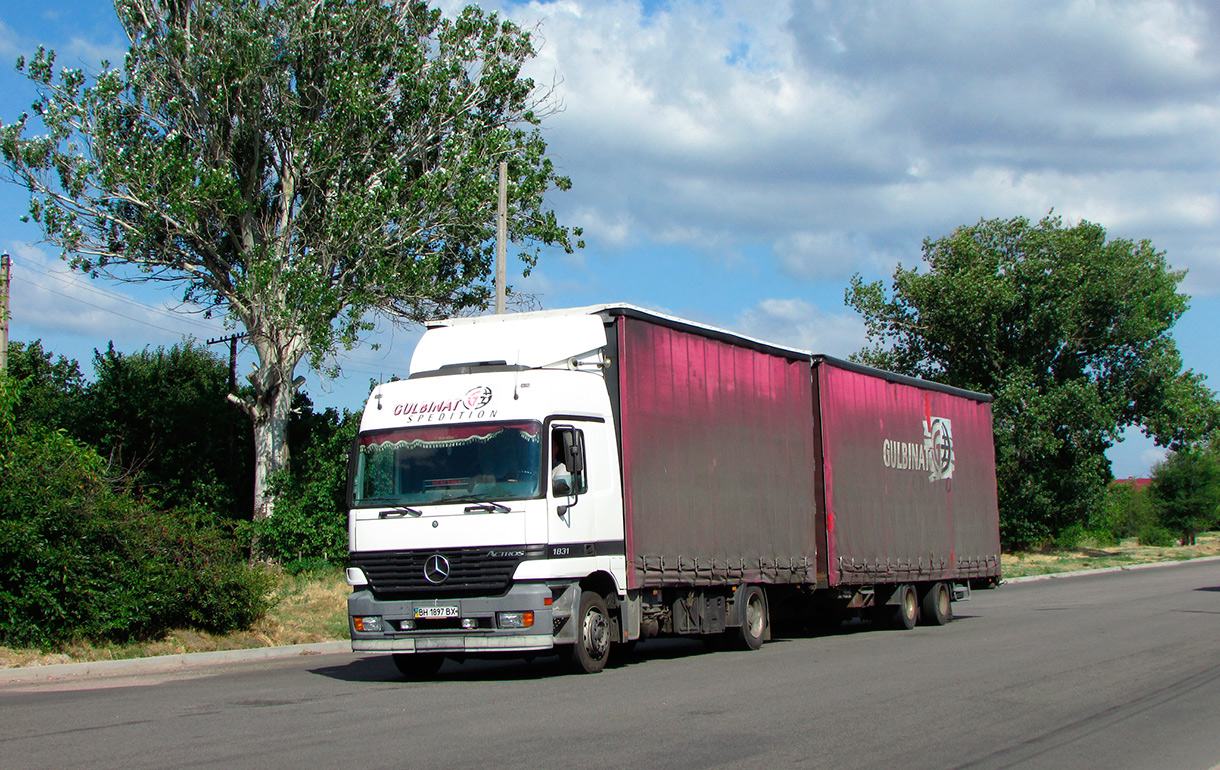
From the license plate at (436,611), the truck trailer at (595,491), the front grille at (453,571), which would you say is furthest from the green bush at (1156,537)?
the license plate at (436,611)

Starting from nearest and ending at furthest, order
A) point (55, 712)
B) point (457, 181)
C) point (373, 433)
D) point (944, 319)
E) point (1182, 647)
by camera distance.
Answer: point (55, 712) → point (373, 433) → point (1182, 647) → point (457, 181) → point (944, 319)

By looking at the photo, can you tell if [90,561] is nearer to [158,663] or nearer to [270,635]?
[158,663]

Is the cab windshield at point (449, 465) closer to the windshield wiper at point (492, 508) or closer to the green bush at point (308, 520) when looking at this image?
the windshield wiper at point (492, 508)

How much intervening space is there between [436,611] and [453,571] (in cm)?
45

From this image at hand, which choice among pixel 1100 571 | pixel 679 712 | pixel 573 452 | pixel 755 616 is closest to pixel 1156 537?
pixel 1100 571

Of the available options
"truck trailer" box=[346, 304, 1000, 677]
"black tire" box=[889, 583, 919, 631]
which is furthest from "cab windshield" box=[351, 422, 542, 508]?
"black tire" box=[889, 583, 919, 631]

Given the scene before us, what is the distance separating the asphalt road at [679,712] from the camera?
7.36 metres

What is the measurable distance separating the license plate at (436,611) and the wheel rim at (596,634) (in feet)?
4.75

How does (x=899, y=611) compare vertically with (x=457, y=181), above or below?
below

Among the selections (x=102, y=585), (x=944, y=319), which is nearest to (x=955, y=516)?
(x=102, y=585)

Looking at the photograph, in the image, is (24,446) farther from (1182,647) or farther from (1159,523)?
(1159,523)

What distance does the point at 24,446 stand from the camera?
15.2 meters

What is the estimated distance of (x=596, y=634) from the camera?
12.1 m

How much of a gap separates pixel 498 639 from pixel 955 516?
486 inches
